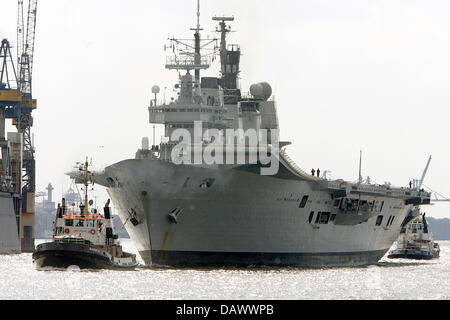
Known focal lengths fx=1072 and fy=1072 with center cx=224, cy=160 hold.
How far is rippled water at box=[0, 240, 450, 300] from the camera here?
43.3 metres

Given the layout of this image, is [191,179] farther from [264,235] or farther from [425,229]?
[425,229]

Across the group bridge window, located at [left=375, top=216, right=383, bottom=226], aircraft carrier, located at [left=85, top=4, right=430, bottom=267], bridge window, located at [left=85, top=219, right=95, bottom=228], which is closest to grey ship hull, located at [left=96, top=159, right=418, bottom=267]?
aircraft carrier, located at [left=85, top=4, right=430, bottom=267]

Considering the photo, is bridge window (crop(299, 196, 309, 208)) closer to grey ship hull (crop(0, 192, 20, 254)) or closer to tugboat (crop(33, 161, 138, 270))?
tugboat (crop(33, 161, 138, 270))

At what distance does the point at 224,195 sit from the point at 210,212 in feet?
3.90

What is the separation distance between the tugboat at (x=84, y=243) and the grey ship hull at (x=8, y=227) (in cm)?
4000

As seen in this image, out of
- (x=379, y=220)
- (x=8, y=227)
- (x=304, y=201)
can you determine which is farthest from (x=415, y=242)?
(x=8, y=227)

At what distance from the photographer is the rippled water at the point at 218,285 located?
43.3m

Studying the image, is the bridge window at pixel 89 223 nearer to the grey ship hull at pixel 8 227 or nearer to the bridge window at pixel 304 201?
the bridge window at pixel 304 201

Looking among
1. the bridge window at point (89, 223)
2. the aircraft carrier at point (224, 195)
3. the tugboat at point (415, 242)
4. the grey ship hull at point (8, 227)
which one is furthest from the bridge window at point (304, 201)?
the grey ship hull at point (8, 227)

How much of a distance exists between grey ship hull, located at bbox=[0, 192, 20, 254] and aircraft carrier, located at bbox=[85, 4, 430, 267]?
3275 centimetres

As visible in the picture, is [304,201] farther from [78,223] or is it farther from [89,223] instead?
[78,223]
